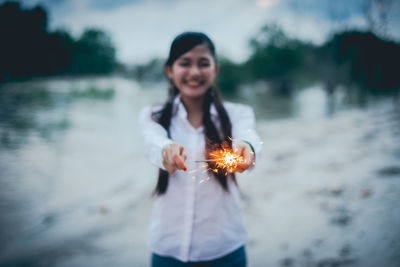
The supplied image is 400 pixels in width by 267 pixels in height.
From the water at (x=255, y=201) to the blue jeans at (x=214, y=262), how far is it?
71.2 inches

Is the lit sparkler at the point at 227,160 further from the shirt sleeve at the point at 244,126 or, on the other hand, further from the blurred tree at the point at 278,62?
the blurred tree at the point at 278,62

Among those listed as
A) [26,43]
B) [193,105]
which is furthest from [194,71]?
[26,43]

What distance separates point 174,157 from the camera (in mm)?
1356

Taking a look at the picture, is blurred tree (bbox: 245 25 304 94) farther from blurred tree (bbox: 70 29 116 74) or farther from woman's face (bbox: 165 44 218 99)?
woman's face (bbox: 165 44 218 99)

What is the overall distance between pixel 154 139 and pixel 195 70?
74 cm

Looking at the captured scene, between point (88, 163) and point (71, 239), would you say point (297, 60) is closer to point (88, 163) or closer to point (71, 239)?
point (88, 163)

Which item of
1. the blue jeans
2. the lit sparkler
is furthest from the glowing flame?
the blue jeans

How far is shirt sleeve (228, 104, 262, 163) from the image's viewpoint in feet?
5.70

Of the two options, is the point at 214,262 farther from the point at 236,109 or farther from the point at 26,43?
the point at 26,43

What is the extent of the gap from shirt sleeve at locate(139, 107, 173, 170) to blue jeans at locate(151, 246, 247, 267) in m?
0.91

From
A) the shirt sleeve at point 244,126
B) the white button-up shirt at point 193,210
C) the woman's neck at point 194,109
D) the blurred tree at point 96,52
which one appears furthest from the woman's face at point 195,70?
the blurred tree at point 96,52

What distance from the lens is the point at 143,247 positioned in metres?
3.98

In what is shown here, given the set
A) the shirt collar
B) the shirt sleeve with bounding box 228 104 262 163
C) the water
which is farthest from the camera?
the water

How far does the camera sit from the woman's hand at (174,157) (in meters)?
1.32
